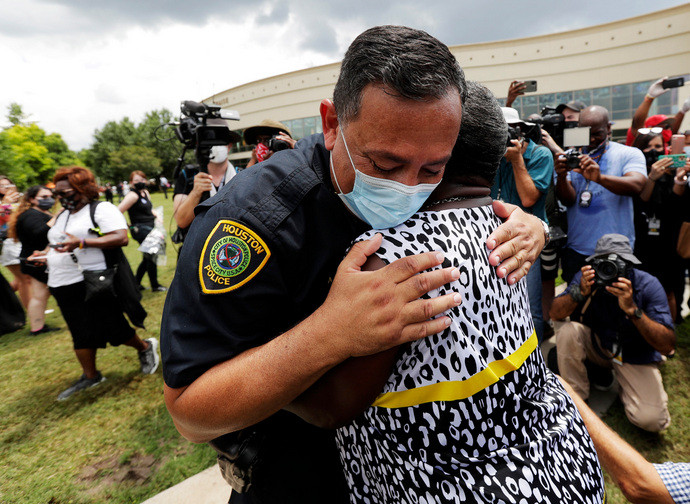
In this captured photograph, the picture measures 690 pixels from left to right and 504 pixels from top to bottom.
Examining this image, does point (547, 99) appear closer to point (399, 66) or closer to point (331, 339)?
point (399, 66)

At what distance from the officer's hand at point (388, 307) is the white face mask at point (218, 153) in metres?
2.89

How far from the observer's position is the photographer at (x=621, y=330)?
9.04 ft

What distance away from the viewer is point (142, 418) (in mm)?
3330

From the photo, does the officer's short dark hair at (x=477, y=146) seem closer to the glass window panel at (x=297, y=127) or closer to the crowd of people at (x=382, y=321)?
the crowd of people at (x=382, y=321)

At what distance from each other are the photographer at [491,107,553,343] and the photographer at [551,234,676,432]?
0.96 feet

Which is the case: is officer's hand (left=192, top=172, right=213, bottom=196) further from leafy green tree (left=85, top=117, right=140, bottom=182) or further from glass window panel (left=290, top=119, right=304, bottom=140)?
leafy green tree (left=85, top=117, right=140, bottom=182)

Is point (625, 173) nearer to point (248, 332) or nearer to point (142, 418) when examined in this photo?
point (248, 332)

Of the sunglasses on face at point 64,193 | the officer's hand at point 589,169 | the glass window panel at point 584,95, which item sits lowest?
the glass window panel at point 584,95

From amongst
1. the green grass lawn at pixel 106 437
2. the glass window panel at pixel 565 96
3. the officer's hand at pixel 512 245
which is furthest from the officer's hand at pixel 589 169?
the glass window panel at pixel 565 96

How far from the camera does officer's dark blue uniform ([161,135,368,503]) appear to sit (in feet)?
3.02

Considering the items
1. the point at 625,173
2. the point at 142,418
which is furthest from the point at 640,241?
the point at 142,418

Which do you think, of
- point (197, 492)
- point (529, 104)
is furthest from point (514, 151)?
point (529, 104)

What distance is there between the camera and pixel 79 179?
3.49 metres

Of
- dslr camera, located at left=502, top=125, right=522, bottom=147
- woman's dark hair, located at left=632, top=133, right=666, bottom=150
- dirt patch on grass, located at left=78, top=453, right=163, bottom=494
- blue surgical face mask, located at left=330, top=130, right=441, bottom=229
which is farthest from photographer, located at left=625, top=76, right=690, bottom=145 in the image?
dirt patch on grass, located at left=78, top=453, right=163, bottom=494
